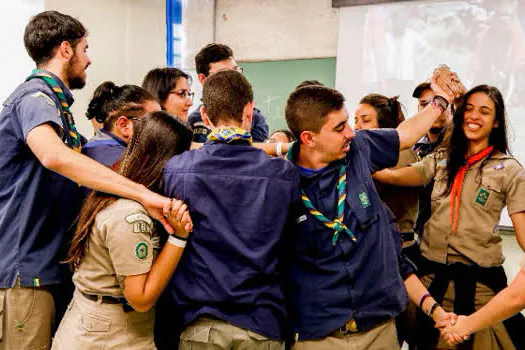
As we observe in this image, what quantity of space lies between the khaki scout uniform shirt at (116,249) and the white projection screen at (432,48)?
377 cm

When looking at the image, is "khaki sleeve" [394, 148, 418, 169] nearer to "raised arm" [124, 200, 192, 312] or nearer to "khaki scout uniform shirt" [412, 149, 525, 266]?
"khaki scout uniform shirt" [412, 149, 525, 266]

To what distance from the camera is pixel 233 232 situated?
1396 mm

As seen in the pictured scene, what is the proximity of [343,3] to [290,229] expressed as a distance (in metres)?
4.01

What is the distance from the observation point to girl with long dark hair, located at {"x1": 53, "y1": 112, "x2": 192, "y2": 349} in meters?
1.35

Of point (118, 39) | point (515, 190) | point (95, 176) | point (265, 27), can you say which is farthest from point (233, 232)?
point (265, 27)

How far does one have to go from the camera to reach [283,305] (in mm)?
1460

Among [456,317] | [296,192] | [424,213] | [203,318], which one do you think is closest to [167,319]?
[203,318]

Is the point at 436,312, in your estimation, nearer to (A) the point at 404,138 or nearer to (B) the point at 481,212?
(B) the point at 481,212

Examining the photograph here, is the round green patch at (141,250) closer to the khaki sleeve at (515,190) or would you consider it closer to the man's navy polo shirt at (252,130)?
the man's navy polo shirt at (252,130)

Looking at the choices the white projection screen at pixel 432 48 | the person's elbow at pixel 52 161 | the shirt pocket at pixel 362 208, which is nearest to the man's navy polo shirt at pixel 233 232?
the shirt pocket at pixel 362 208

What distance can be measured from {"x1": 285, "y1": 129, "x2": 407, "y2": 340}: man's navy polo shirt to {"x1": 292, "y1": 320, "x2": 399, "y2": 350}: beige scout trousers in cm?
3

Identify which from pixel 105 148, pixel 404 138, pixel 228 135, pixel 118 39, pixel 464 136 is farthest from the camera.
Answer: pixel 118 39

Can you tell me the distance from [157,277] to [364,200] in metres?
0.72

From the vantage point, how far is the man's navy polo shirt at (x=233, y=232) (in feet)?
4.52
